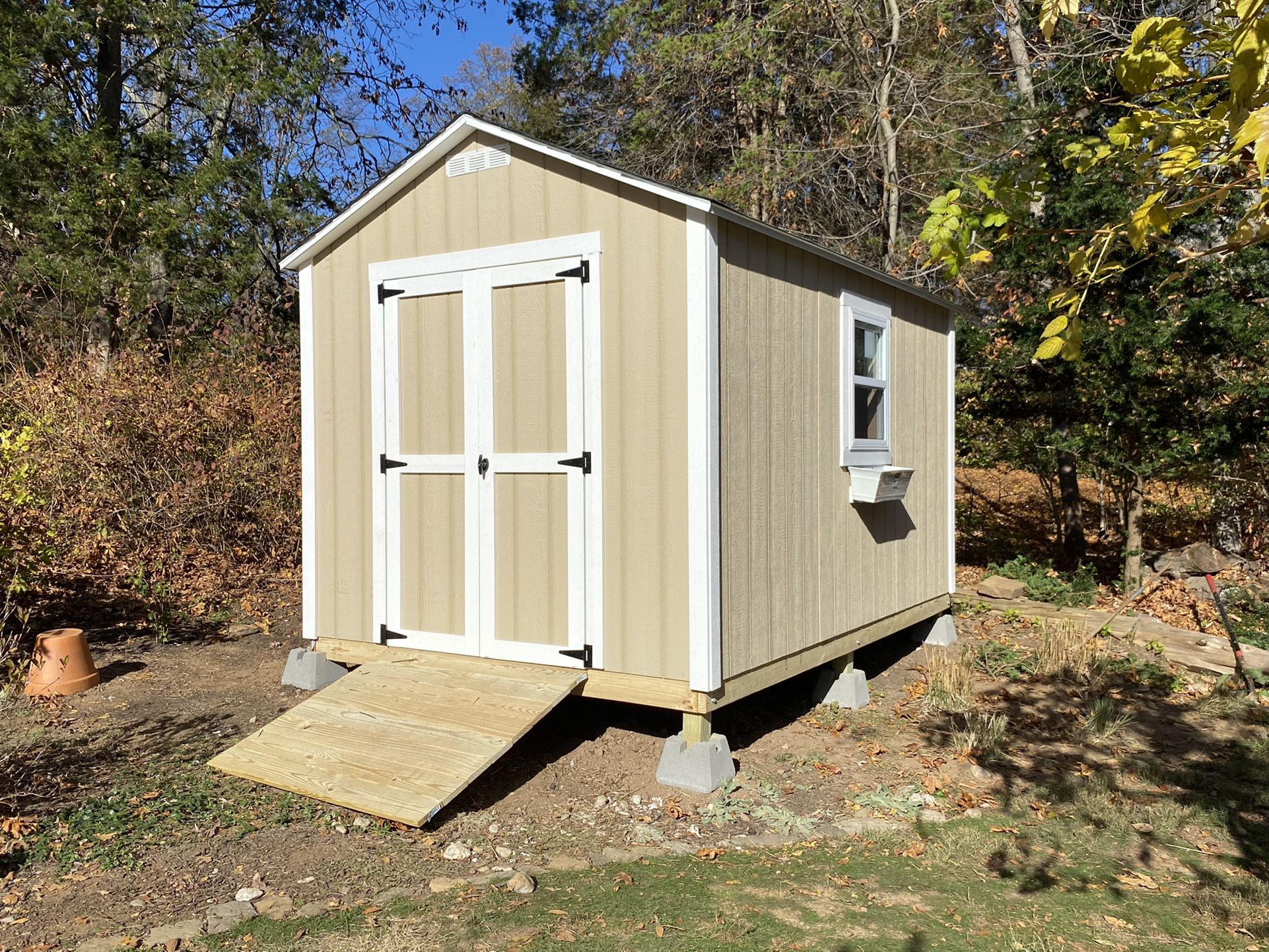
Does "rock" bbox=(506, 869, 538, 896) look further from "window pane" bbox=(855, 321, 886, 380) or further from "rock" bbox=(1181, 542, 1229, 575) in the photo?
"rock" bbox=(1181, 542, 1229, 575)

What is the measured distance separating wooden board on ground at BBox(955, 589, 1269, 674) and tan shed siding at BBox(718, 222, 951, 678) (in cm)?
179

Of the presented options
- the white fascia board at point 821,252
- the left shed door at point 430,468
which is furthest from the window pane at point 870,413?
the left shed door at point 430,468

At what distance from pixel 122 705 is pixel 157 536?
3242 millimetres

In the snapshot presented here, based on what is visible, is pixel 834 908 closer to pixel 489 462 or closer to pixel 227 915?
pixel 227 915

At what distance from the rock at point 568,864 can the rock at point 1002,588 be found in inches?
225

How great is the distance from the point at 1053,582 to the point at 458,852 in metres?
6.68

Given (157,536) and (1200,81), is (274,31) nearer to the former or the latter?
(157,536)

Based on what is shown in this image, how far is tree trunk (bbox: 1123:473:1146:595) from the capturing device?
8.55 metres

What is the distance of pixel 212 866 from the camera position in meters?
3.67

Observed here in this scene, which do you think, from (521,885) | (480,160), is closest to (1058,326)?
(521,885)

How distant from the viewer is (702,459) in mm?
4441

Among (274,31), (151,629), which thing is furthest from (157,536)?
(274,31)

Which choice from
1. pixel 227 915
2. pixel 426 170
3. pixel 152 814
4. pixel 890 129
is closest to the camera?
pixel 227 915

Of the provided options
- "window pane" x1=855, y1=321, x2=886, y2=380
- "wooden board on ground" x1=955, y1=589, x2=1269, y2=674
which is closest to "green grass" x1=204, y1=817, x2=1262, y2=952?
"window pane" x1=855, y1=321, x2=886, y2=380
